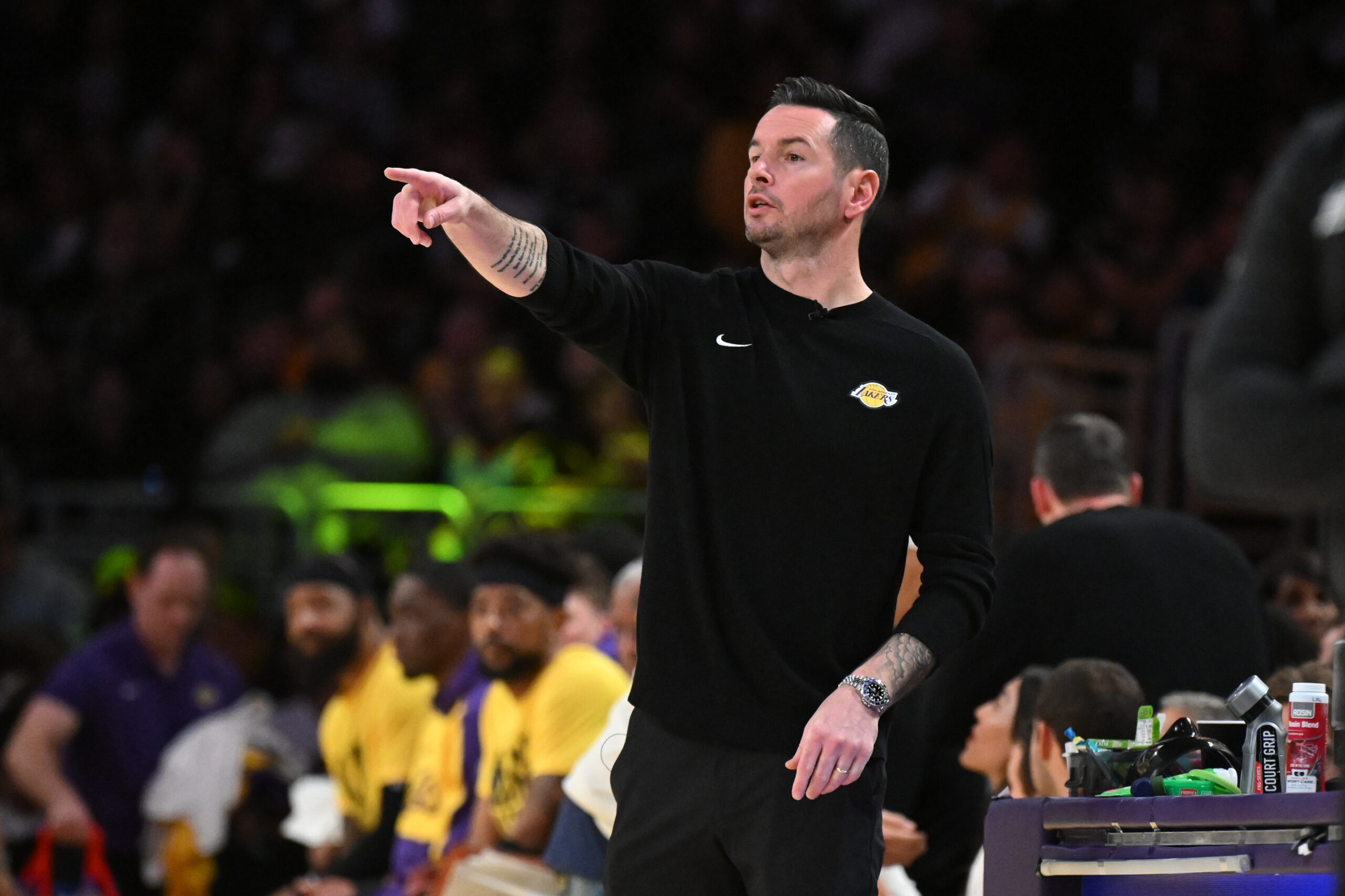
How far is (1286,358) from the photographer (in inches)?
63.4

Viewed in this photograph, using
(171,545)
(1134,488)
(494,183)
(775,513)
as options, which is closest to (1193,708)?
(1134,488)

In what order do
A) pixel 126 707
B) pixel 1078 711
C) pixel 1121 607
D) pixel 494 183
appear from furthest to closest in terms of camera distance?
pixel 494 183
pixel 126 707
pixel 1121 607
pixel 1078 711

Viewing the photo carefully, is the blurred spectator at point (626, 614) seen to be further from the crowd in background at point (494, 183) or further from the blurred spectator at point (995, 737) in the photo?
the crowd in background at point (494, 183)

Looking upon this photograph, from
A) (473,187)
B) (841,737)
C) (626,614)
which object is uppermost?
(473,187)

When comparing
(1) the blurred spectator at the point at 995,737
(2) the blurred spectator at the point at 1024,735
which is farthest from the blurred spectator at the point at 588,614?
(2) the blurred spectator at the point at 1024,735

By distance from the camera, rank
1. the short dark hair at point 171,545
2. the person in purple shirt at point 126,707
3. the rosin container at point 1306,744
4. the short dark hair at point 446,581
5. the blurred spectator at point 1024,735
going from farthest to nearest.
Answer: the short dark hair at point 171,545, the person in purple shirt at point 126,707, the short dark hair at point 446,581, the blurred spectator at point 1024,735, the rosin container at point 1306,744

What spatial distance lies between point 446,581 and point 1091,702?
3.14 m

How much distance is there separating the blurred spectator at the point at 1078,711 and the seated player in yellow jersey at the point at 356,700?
313 cm

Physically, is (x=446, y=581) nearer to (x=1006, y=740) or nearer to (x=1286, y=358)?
(x=1006, y=740)

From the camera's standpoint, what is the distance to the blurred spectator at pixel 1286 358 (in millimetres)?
1541

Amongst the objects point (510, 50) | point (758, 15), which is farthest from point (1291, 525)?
point (510, 50)

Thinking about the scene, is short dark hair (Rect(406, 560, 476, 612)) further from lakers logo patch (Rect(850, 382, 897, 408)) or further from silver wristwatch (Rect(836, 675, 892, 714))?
silver wristwatch (Rect(836, 675, 892, 714))

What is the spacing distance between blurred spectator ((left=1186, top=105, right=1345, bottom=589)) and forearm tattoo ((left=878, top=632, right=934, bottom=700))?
3.28 ft

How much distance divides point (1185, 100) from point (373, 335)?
4.83m
